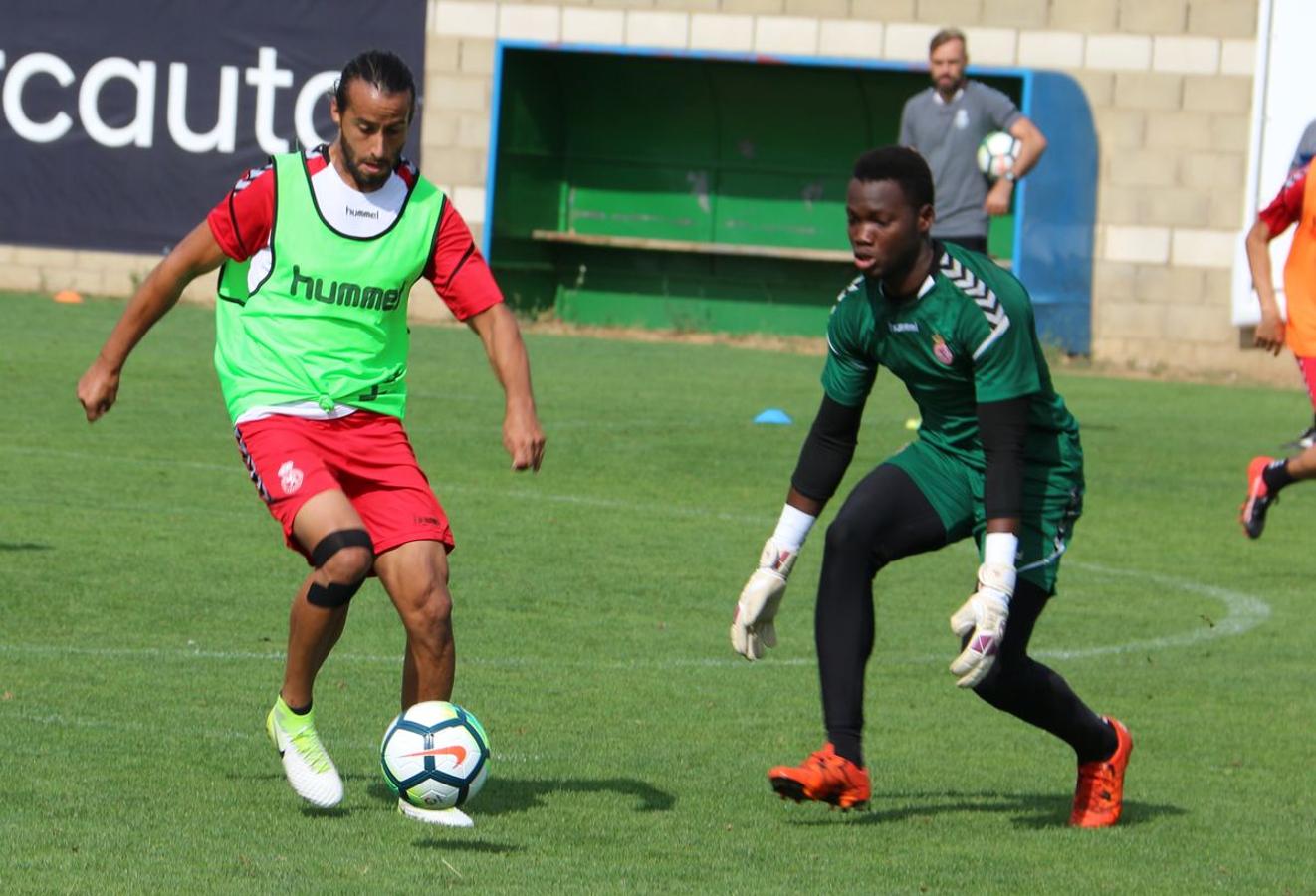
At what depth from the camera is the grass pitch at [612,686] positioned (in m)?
5.25

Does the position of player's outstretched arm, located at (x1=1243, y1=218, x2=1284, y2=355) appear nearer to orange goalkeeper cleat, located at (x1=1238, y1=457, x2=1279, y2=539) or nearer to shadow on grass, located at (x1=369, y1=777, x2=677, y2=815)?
orange goalkeeper cleat, located at (x1=1238, y1=457, x2=1279, y2=539)

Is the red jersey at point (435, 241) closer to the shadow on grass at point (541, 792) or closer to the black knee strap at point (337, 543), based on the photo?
the black knee strap at point (337, 543)

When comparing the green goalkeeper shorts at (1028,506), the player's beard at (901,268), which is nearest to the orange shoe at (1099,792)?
the green goalkeeper shorts at (1028,506)

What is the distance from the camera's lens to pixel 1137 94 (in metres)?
22.0

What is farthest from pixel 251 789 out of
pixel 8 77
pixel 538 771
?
pixel 8 77

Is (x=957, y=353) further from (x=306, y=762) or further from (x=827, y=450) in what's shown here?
(x=306, y=762)

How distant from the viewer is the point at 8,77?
2381 cm

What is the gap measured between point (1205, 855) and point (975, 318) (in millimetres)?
1424

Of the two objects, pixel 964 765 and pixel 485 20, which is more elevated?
pixel 485 20

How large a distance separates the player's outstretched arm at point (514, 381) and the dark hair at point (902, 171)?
955 millimetres

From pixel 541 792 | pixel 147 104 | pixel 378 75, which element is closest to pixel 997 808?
pixel 541 792

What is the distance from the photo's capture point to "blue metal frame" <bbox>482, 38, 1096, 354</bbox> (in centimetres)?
2167

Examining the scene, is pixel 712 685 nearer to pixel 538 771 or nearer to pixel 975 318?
pixel 538 771

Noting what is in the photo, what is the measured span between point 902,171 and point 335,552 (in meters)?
1.65
